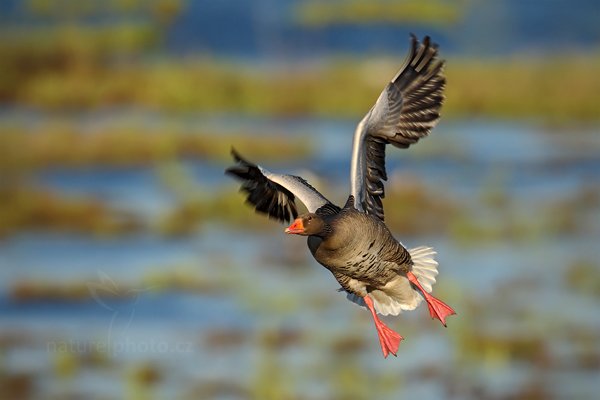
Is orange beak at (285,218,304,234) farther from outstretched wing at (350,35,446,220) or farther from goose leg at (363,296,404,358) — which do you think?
goose leg at (363,296,404,358)

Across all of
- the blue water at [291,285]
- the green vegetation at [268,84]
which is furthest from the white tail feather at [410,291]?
the green vegetation at [268,84]

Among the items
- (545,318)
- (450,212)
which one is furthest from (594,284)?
(450,212)

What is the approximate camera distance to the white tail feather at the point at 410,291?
9992 millimetres

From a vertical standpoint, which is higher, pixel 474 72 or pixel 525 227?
pixel 474 72

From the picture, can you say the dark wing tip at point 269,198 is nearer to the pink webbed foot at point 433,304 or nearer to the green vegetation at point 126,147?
the pink webbed foot at point 433,304

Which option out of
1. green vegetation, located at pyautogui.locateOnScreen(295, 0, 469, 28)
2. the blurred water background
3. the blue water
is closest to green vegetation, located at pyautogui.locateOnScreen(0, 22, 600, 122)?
the blurred water background

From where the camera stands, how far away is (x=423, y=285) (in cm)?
999

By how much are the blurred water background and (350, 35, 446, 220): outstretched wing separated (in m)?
5.24

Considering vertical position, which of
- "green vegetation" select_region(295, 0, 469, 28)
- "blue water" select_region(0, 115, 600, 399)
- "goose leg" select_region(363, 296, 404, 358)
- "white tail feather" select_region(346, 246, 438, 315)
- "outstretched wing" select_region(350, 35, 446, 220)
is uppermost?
"green vegetation" select_region(295, 0, 469, 28)

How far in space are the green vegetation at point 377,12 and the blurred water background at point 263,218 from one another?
57 mm

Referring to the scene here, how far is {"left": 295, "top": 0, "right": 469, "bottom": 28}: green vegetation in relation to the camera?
28.2 m

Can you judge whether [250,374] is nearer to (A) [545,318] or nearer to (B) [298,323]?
(B) [298,323]

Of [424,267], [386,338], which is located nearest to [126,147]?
[424,267]

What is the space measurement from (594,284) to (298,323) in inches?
140
